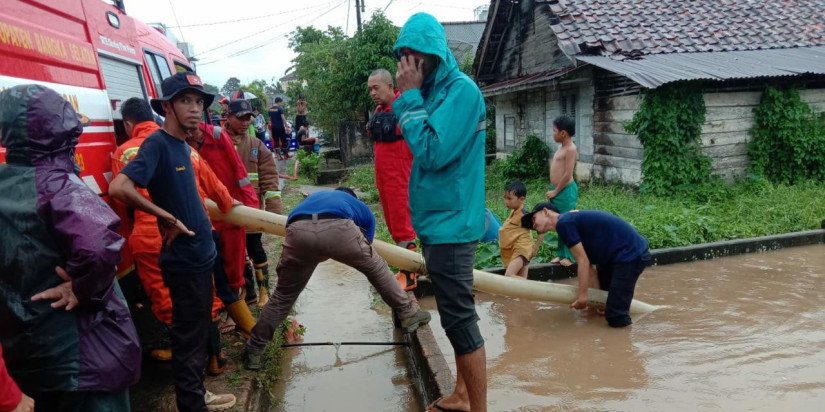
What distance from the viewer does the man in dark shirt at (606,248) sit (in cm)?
419

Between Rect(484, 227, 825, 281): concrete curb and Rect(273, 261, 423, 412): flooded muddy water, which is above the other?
Rect(273, 261, 423, 412): flooded muddy water

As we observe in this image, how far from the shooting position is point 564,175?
557 cm

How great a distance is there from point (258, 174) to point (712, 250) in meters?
5.07

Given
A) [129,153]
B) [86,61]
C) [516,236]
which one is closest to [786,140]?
[516,236]

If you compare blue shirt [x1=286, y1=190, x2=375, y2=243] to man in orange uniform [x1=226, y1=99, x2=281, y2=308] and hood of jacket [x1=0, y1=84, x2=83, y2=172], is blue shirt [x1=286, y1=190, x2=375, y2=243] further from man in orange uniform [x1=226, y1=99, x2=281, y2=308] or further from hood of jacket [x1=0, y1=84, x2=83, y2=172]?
hood of jacket [x1=0, y1=84, x2=83, y2=172]

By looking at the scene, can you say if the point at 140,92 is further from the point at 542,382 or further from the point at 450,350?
the point at 542,382

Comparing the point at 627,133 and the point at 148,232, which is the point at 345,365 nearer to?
the point at 148,232

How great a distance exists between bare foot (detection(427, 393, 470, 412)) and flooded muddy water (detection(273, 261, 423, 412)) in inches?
15.3

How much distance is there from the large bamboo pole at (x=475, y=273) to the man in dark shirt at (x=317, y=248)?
0.31 metres

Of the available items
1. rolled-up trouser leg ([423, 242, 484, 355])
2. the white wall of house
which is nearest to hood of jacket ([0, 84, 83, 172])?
rolled-up trouser leg ([423, 242, 484, 355])

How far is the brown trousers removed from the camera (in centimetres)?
326

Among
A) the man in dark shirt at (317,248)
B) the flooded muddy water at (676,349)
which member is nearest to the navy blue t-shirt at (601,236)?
the flooded muddy water at (676,349)

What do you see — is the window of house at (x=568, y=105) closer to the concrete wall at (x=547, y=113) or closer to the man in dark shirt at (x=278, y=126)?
the concrete wall at (x=547, y=113)

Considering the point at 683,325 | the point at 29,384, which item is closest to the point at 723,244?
the point at 683,325
